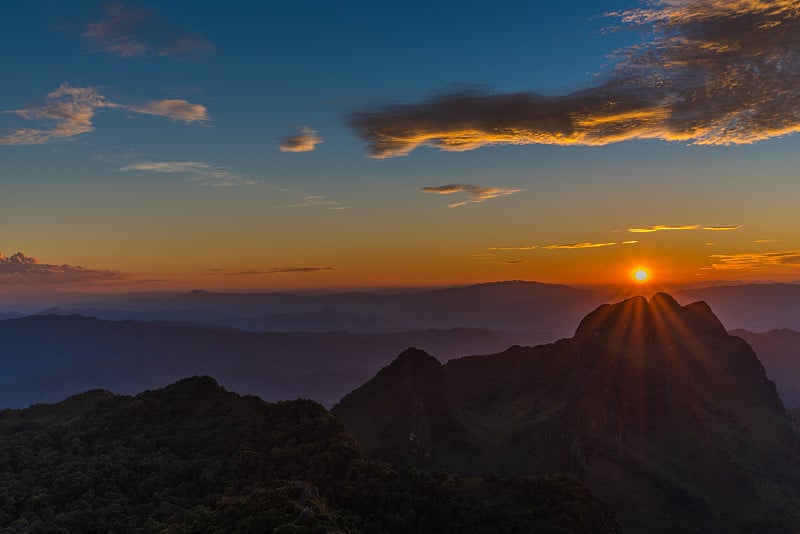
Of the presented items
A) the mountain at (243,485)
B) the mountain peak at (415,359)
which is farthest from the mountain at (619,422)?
the mountain at (243,485)

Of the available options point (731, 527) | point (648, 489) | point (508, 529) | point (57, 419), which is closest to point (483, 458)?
point (648, 489)

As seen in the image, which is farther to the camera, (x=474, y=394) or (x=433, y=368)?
(x=474, y=394)

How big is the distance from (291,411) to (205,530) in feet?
129

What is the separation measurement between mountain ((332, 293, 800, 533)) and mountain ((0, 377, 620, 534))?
4634 centimetres

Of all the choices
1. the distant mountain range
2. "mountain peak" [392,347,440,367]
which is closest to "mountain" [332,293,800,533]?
"mountain peak" [392,347,440,367]

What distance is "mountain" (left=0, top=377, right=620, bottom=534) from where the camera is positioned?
49250mm

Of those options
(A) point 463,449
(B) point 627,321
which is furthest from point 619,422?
(A) point 463,449

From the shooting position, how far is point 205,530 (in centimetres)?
4188

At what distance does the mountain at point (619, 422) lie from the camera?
121 meters

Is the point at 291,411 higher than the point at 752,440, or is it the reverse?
the point at 291,411

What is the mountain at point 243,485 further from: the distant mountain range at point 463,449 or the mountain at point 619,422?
the mountain at point 619,422

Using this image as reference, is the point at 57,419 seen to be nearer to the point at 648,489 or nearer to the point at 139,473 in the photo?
the point at 139,473

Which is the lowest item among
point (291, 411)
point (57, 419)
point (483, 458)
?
point (483, 458)

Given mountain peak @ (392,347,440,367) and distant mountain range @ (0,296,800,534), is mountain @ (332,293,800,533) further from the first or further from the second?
distant mountain range @ (0,296,800,534)
